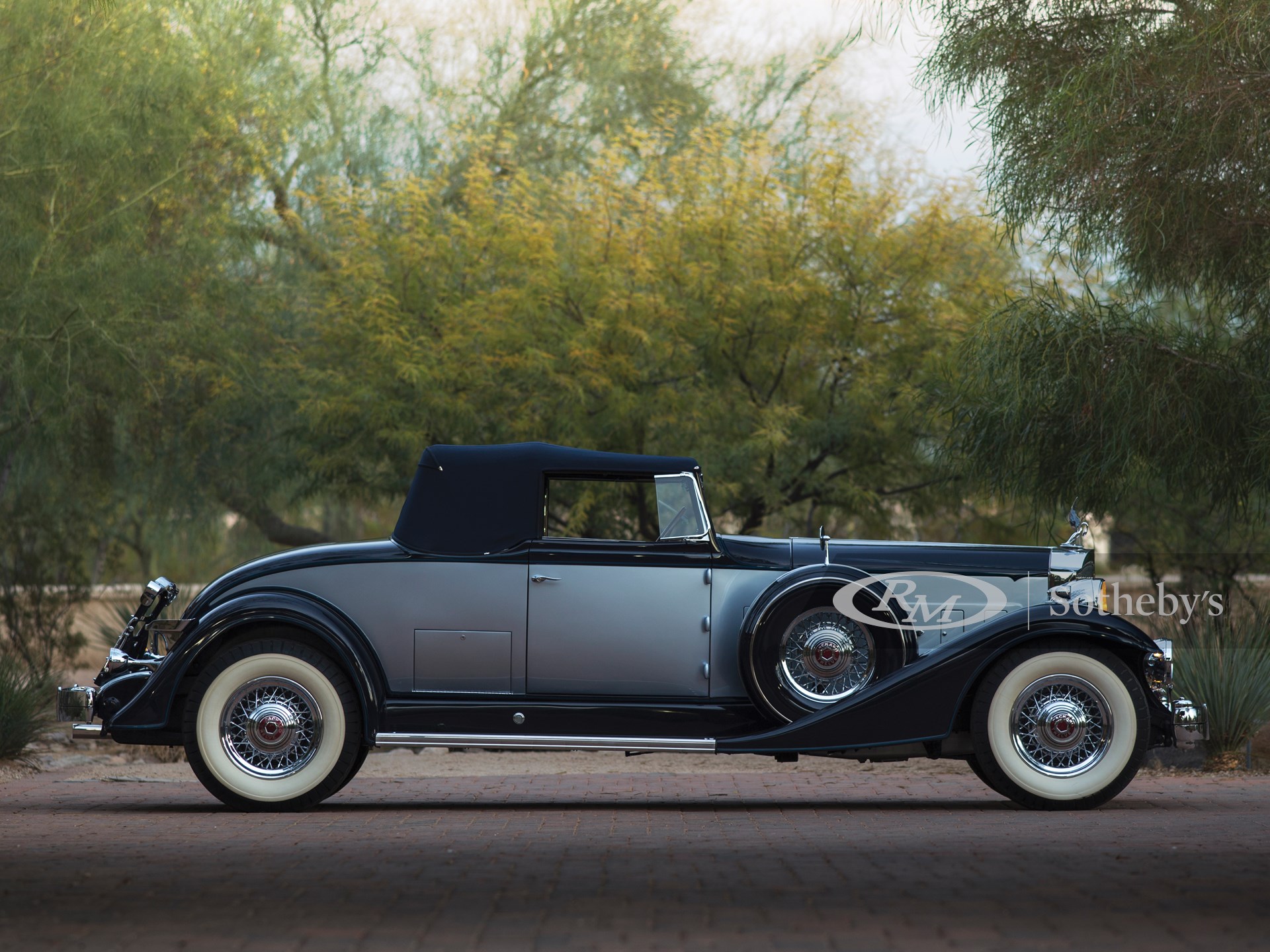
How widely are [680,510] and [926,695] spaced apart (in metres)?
1.77

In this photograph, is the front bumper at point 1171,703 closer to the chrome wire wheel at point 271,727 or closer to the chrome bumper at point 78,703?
the chrome wire wheel at point 271,727

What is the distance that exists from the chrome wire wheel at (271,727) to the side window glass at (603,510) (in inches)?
239

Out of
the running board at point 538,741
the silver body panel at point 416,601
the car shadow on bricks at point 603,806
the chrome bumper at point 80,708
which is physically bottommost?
the car shadow on bricks at point 603,806

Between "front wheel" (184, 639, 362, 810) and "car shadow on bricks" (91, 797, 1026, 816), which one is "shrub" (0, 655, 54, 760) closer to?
"car shadow on bricks" (91, 797, 1026, 816)

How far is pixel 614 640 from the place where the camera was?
860 cm

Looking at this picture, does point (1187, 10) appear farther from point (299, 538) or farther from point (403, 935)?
point (299, 538)

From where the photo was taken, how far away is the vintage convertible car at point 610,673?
27.9 ft

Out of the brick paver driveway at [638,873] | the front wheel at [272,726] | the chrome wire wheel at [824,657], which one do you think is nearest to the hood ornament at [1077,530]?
the chrome wire wheel at [824,657]

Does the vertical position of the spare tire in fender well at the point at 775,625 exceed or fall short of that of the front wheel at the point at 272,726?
it exceeds it

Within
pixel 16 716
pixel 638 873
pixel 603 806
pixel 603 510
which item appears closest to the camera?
pixel 638 873

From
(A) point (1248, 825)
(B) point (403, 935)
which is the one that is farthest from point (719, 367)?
(B) point (403, 935)

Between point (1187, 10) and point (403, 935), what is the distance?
938 cm

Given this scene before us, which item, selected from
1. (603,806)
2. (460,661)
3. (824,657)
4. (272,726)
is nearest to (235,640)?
(272,726)

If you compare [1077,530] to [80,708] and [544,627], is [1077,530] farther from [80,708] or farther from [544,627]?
[80,708]
